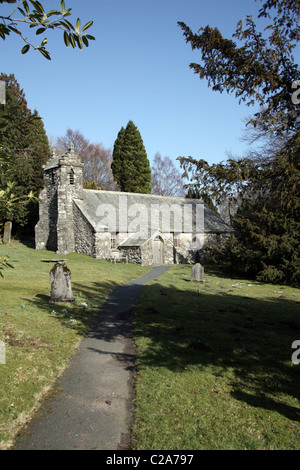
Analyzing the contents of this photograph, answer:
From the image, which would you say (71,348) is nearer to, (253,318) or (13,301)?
(13,301)

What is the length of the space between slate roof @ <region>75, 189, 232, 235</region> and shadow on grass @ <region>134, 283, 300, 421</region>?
18389 mm

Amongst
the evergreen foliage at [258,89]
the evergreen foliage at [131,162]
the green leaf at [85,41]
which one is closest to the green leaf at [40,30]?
the green leaf at [85,41]

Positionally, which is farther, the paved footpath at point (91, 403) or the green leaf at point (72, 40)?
the paved footpath at point (91, 403)

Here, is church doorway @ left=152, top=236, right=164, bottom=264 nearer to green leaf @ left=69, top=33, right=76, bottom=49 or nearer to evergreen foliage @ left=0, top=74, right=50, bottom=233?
evergreen foliage @ left=0, top=74, right=50, bottom=233

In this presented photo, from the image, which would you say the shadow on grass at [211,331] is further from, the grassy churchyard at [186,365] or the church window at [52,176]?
the church window at [52,176]

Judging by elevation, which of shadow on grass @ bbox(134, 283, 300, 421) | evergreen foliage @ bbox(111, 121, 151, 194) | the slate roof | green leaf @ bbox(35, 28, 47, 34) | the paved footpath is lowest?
the paved footpath

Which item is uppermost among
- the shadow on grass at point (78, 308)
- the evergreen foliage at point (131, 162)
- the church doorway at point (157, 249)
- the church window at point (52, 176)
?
the evergreen foliage at point (131, 162)

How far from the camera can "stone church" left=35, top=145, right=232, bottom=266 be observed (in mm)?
31781

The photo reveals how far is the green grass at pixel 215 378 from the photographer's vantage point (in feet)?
16.3

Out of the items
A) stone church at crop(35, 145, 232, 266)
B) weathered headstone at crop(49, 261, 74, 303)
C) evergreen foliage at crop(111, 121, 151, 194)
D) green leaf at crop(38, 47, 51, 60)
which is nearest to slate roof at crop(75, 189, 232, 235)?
stone church at crop(35, 145, 232, 266)

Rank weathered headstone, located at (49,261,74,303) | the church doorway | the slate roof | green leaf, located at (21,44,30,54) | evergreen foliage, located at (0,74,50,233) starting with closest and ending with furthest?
green leaf, located at (21,44,30,54) < weathered headstone, located at (49,261,74,303) < the church doorway < the slate roof < evergreen foliage, located at (0,74,50,233)

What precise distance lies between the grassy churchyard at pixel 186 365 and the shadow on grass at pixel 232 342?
29mm

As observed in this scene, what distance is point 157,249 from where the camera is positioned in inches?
1307
